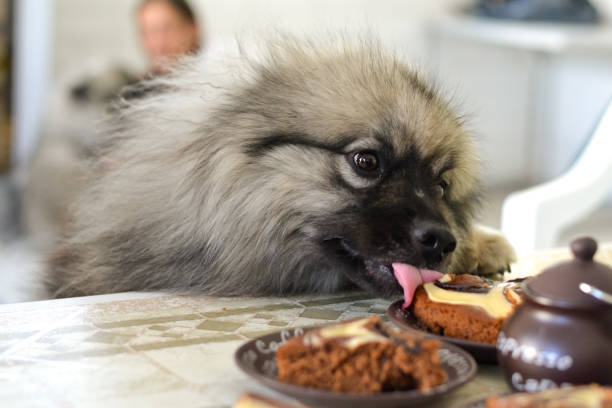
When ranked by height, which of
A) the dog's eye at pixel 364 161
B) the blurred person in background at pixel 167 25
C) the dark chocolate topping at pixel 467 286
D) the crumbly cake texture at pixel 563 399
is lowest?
the crumbly cake texture at pixel 563 399

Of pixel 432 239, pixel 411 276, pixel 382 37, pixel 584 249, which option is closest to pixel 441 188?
pixel 432 239

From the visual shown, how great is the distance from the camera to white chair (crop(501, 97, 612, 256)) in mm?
2553

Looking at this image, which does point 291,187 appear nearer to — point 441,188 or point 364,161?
point 364,161

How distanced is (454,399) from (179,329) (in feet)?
1.64

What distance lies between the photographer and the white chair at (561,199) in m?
2.55

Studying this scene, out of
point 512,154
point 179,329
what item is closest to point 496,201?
point 512,154

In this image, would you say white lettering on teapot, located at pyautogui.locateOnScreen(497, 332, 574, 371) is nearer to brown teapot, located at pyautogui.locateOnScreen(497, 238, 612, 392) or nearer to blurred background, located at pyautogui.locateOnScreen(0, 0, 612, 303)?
brown teapot, located at pyautogui.locateOnScreen(497, 238, 612, 392)

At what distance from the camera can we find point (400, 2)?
247 inches

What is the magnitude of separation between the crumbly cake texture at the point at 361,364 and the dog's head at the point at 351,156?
61 cm

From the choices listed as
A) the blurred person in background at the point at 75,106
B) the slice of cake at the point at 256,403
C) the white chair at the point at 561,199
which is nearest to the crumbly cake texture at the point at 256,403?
the slice of cake at the point at 256,403

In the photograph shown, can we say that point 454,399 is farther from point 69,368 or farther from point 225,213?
point 225,213

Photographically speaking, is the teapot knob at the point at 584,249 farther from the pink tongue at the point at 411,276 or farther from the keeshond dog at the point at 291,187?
the keeshond dog at the point at 291,187

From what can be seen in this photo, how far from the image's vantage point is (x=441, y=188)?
6.19 feet

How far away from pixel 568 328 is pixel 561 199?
175 centimetres
